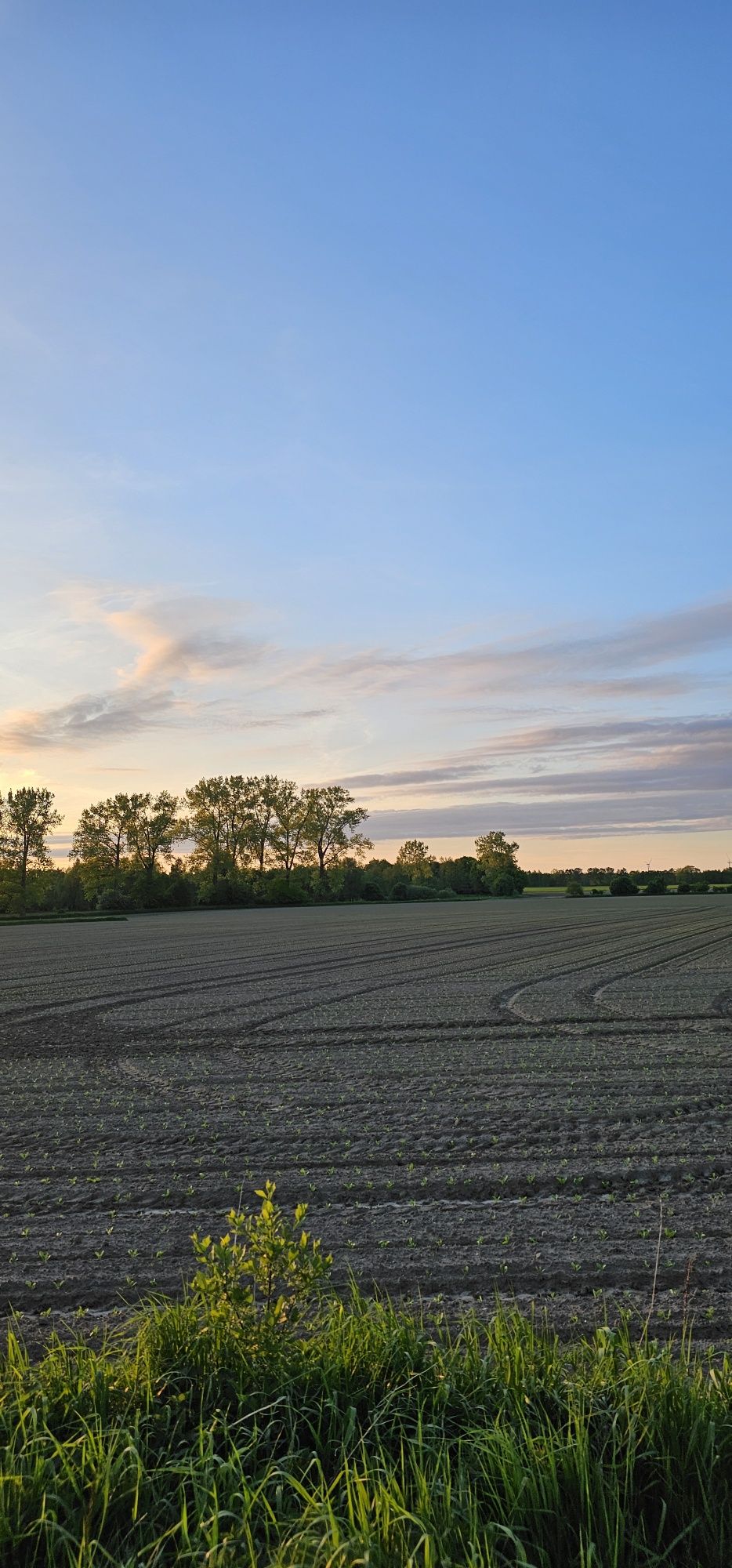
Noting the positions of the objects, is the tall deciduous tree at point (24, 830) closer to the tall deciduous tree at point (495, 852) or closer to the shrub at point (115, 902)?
the shrub at point (115, 902)

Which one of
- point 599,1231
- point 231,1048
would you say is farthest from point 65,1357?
point 231,1048

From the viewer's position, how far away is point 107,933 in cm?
3950

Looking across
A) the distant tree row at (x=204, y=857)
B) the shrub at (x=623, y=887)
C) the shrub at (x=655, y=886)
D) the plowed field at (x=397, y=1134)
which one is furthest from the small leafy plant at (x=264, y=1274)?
the shrub at (x=655, y=886)

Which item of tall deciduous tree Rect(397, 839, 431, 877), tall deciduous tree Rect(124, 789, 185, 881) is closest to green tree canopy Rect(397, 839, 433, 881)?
tall deciduous tree Rect(397, 839, 431, 877)

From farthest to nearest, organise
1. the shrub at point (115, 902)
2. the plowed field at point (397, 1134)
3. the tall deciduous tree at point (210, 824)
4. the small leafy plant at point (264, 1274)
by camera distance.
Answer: the tall deciduous tree at point (210, 824) < the shrub at point (115, 902) < the plowed field at point (397, 1134) < the small leafy plant at point (264, 1274)

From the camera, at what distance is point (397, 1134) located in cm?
714

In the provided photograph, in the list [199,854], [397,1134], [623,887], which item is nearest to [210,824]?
[199,854]

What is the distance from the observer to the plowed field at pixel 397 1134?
4.70m

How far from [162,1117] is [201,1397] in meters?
4.91

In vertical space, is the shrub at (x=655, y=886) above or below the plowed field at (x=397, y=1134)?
below

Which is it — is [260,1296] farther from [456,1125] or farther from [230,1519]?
[456,1125]

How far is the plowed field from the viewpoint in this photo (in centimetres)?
470

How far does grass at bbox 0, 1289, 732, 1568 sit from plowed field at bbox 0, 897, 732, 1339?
100 centimetres

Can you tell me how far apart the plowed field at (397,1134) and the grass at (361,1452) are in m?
1.00
